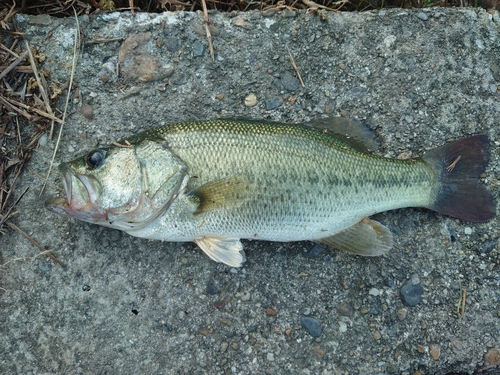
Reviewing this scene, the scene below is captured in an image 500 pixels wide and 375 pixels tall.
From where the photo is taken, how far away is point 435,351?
9.95ft

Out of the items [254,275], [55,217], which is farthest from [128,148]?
[254,275]

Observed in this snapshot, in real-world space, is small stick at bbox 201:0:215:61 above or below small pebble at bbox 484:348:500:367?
above

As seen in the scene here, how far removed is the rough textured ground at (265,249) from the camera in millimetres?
3020

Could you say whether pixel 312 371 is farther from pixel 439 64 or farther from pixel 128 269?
pixel 439 64

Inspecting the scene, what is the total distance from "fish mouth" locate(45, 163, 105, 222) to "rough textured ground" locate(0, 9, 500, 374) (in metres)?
0.45

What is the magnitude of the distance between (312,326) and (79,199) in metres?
1.76

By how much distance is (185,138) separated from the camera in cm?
278

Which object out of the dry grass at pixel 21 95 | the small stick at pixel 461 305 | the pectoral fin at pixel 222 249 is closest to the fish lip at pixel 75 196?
the dry grass at pixel 21 95

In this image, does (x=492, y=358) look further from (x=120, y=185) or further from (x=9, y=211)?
(x=9, y=211)

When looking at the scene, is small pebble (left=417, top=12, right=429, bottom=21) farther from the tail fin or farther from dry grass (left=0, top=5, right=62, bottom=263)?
dry grass (left=0, top=5, right=62, bottom=263)

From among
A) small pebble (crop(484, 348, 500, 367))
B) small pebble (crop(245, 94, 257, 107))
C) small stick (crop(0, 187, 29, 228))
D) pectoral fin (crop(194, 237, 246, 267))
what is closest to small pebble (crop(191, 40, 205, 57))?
small pebble (crop(245, 94, 257, 107))

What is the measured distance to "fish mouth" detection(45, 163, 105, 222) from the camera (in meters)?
2.66

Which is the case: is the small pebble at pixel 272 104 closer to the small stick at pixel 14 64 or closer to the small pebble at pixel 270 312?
the small pebble at pixel 270 312

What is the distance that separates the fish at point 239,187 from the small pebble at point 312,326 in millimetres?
557
